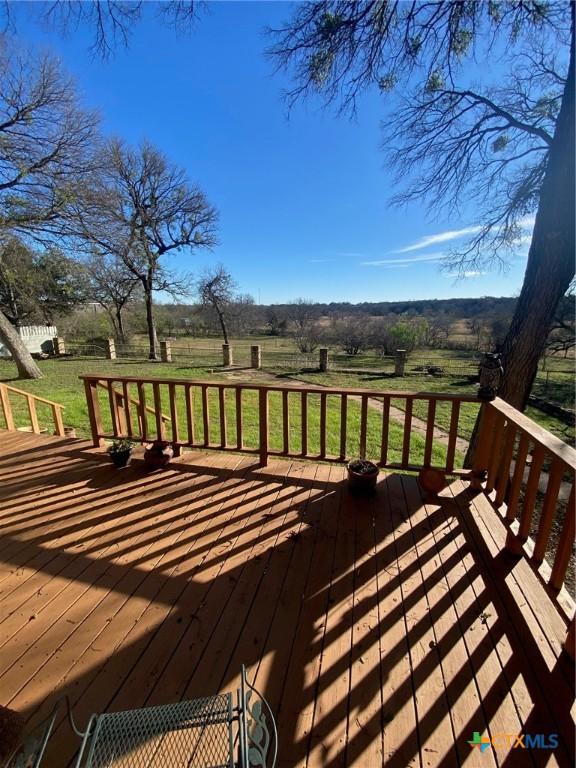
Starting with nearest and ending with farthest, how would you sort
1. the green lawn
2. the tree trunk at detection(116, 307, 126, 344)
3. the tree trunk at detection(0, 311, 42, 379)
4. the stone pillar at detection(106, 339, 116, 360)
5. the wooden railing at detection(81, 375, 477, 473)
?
the wooden railing at detection(81, 375, 477, 473)
the green lawn
the tree trunk at detection(0, 311, 42, 379)
the stone pillar at detection(106, 339, 116, 360)
the tree trunk at detection(116, 307, 126, 344)

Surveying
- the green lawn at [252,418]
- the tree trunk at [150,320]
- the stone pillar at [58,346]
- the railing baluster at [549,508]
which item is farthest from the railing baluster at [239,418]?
the stone pillar at [58,346]

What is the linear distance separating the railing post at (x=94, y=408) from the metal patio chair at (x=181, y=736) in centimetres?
285

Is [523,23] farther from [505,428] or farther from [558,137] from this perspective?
[505,428]

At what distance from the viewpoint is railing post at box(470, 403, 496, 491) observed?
2514mm

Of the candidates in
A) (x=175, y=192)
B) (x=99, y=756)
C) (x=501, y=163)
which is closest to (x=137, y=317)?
(x=175, y=192)

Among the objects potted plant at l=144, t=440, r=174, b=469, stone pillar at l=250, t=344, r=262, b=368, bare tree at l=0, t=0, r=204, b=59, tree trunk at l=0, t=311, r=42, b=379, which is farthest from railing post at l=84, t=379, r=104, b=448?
stone pillar at l=250, t=344, r=262, b=368

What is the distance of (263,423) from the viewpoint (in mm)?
3094

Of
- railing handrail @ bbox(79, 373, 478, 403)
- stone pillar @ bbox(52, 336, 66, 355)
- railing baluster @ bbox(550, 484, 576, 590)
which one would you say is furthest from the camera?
stone pillar @ bbox(52, 336, 66, 355)

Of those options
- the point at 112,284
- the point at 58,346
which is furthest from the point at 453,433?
the point at 112,284

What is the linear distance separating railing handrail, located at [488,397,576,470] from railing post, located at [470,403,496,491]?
0.19m

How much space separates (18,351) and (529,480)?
12.6 metres

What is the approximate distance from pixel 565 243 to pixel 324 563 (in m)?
3.49

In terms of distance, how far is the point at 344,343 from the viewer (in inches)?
708

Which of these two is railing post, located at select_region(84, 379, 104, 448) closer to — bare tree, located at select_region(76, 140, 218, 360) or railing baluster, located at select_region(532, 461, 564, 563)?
railing baluster, located at select_region(532, 461, 564, 563)
